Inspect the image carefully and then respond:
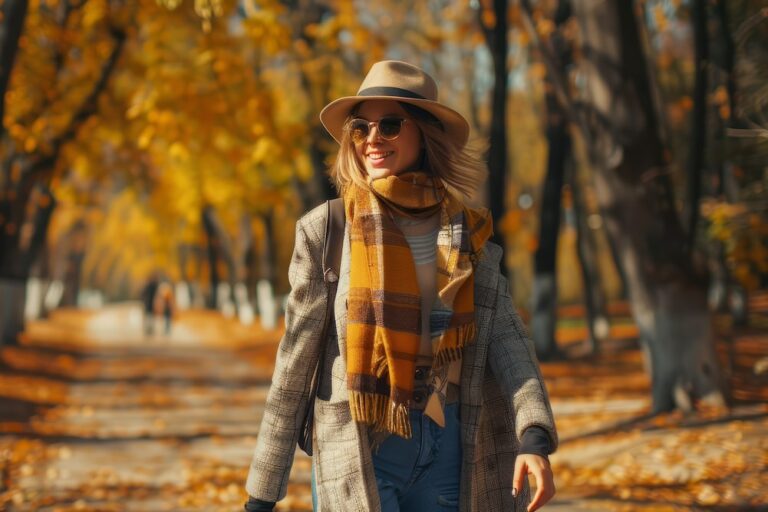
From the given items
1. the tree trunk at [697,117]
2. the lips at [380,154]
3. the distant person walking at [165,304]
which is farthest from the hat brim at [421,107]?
the distant person walking at [165,304]

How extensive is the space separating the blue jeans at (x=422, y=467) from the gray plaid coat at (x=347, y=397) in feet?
0.10

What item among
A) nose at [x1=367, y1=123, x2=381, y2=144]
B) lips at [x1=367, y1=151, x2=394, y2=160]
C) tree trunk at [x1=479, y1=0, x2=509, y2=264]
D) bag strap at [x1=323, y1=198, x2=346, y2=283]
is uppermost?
tree trunk at [x1=479, y1=0, x2=509, y2=264]

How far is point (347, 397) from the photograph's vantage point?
2885 mm

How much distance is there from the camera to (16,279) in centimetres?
1970

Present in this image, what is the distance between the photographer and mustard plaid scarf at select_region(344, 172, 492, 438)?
2.78 metres

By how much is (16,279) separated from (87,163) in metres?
2.60

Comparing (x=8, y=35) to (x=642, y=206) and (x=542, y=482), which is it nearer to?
(x=642, y=206)

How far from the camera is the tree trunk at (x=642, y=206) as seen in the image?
31.7 feet

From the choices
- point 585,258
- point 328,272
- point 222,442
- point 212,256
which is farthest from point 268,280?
point 328,272

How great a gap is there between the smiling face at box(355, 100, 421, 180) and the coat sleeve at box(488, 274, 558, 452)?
0.46 metres

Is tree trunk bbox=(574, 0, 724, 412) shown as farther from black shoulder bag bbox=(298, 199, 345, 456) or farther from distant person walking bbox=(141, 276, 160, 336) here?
distant person walking bbox=(141, 276, 160, 336)

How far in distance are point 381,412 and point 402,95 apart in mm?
914

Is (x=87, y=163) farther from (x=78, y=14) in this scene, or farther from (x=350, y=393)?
(x=350, y=393)

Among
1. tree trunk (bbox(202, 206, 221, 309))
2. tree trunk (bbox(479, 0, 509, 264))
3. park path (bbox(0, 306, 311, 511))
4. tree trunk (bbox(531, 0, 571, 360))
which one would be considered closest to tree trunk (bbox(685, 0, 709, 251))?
tree trunk (bbox(479, 0, 509, 264))
